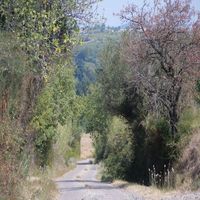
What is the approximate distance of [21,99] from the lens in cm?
1332

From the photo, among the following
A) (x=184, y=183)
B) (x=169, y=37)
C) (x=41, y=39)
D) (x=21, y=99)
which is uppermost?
(x=169, y=37)

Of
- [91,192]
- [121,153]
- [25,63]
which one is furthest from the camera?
[121,153]

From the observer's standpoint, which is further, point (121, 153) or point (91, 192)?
point (121, 153)

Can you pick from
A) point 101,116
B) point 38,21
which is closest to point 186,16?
point 38,21

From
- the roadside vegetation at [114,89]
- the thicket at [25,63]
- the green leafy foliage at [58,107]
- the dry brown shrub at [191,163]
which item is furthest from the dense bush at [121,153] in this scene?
the thicket at [25,63]

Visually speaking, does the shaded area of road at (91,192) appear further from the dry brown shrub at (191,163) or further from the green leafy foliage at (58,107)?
the green leafy foliage at (58,107)

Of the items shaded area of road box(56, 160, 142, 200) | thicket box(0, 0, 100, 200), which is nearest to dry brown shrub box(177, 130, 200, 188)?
shaded area of road box(56, 160, 142, 200)

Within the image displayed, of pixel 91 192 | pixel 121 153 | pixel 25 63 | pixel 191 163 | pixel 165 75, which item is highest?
pixel 165 75

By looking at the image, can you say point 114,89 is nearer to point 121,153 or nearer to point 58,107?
point 121,153

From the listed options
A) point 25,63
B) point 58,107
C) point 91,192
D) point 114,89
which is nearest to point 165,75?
A: point 91,192

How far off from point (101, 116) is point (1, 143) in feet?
215

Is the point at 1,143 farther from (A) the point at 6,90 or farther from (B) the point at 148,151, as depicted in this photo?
(B) the point at 148,151

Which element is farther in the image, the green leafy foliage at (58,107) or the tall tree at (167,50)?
the green leafy foliage at (58,107)

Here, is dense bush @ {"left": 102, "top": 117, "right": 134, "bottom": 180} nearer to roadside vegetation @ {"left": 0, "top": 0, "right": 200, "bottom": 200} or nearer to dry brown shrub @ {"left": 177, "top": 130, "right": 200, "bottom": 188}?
roadside vegetation @ {"left": 0, "top": 0, "right": 200, "bottom": 200}
